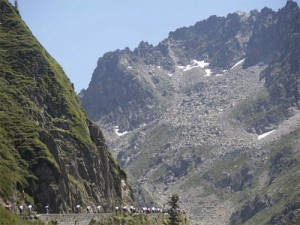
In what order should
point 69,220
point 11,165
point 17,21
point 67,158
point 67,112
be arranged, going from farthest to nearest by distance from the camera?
point 17,21 → point 67,112 → point 67,158 → point 11,165 → point 69,220

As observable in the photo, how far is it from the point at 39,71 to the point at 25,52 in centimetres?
739

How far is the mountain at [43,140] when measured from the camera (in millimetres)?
123750

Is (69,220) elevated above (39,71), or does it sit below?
below

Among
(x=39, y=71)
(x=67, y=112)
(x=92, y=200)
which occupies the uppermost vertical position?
(x=39, y=71)

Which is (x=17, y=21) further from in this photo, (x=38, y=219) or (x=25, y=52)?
(x=38, y=219)

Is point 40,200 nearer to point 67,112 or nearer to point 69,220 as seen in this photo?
point 69,220

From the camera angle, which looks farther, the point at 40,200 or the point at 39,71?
the point at 39,71

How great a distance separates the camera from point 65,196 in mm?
130750

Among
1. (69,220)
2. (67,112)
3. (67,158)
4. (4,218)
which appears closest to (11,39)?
(67,112)

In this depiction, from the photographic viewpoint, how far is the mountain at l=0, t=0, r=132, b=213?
123750 millimetres

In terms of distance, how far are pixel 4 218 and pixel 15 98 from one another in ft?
224

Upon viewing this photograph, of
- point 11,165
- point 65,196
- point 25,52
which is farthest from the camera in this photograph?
point 25,52

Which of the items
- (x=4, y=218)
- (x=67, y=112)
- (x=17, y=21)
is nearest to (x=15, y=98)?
(x=67, y=112)

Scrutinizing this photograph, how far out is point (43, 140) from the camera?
5330 inches
